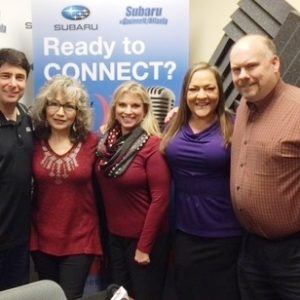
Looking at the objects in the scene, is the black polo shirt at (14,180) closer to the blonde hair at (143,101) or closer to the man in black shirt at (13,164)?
the man in black shirt at (13,164)

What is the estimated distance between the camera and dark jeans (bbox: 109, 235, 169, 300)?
92.0 inches

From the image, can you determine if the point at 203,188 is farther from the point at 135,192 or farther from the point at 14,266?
the point at 14,266

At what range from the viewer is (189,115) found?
227cm

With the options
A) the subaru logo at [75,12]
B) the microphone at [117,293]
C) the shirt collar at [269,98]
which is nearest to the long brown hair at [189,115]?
the shirt collar at [269,98]

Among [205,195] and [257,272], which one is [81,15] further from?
[257,272]

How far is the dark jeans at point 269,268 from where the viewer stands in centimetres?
189

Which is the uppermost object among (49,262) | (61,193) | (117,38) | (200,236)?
(117,38)

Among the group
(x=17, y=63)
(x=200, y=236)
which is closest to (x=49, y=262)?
(x=200, y=236)

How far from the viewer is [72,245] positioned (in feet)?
7.49

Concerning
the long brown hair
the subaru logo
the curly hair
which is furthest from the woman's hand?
the subaru logo

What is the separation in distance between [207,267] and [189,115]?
0.70m

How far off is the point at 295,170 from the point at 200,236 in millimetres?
595

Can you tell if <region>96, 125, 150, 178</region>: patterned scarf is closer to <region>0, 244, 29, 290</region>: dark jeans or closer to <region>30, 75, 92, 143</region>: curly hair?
<region>30, 75, 92, 143</region>: curly hair

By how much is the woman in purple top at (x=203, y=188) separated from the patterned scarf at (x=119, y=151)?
0.12 meters
